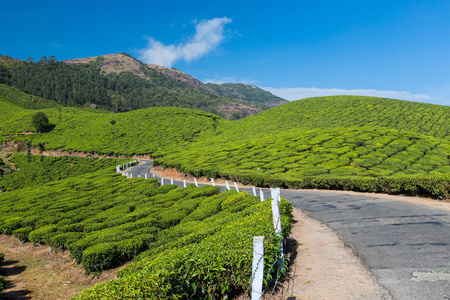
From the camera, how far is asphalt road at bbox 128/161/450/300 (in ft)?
19.9

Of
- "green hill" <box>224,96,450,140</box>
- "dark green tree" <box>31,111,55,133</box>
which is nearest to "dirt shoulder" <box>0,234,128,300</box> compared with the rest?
"green hill" <box>224,96,450,140</box>

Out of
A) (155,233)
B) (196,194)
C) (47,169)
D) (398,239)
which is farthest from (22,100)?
(398,239)

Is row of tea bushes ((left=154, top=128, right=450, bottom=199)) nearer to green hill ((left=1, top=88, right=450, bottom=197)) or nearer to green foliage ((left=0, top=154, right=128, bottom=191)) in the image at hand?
green hill ((left=1, top=88, right=450, bottom=197))

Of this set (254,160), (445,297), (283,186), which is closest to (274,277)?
(445,297)

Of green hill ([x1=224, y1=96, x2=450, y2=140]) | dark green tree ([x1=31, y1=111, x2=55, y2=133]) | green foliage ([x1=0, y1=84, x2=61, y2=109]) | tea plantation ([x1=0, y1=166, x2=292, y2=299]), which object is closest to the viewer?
tea plantation ([x1=0, y1=166, x2=292, y2=299])

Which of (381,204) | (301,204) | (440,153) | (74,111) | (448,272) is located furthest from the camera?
(74,111)

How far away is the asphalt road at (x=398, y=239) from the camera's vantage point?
6074 millimetres

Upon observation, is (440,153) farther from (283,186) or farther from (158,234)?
(158,234)

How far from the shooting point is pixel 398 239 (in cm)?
891

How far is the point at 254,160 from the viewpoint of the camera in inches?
1371

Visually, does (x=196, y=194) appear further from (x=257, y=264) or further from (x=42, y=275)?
(x=257, y=264)

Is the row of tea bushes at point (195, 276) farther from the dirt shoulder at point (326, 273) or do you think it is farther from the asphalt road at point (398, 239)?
the asphalt road at point (398, 239)

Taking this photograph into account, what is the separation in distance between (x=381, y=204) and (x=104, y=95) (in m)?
178

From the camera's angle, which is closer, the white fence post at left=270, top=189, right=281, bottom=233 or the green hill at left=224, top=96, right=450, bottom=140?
the white fence post at left=270, top=189, right=281, bottom=233
